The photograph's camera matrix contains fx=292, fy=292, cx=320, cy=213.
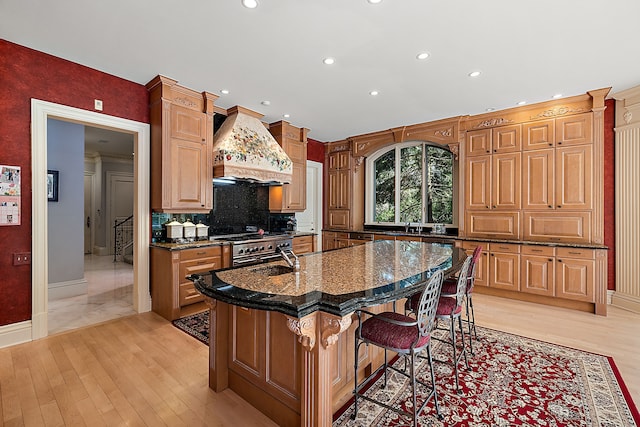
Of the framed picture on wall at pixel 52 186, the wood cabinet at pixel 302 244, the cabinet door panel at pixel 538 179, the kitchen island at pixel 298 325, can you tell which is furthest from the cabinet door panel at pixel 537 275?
the framed picture on wall at pixel 52 186

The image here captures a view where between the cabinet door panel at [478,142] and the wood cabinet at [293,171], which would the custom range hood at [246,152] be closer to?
the wood cabinet at [293,171]

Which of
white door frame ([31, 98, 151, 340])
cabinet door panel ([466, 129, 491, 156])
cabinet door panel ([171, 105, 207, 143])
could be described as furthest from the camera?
cabinet door panel ([466, 129, 491, 156])

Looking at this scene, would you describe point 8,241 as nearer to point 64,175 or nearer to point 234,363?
point 64,175

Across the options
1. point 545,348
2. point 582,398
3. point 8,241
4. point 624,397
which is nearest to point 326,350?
point 582,398

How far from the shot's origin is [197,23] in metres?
2.48

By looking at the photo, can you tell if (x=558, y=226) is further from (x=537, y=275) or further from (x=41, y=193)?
(x=41, y=193)

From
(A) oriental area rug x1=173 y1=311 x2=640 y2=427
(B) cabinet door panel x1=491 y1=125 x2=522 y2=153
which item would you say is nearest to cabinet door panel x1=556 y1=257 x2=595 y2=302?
(A) oriental area rug x1=173 y1=311 x2=640 y2=427

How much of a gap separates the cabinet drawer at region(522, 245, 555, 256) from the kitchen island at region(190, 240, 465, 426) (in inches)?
97.2

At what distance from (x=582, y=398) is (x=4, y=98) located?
546 cm

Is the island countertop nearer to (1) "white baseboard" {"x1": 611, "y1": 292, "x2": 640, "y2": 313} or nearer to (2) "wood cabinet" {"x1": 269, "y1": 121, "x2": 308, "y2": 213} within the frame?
(2) "wood cabinet" {"x1": 269, "y1": 121, "x2": 308, "y2": 213}

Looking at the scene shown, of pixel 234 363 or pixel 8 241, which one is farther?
pixel 8 241

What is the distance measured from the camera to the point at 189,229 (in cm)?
396

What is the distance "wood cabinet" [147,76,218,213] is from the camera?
3.59 m

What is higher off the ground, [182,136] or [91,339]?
[182,136]
